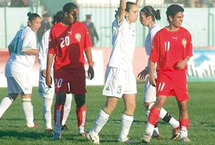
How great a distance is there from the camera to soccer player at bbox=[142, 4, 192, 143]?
1423 centimetres

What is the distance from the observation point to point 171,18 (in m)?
14.3

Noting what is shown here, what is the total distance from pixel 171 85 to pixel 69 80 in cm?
188

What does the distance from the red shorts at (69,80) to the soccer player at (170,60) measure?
4.98 feet

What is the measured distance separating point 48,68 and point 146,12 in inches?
A: 82.0

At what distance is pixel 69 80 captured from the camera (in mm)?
15188

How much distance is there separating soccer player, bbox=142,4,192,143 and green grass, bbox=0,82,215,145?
2.36 ft

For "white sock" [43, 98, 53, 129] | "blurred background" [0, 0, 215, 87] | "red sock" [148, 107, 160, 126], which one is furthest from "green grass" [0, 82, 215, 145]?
"blurred background" [0, 0, 215, 87]

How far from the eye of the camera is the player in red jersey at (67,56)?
15.0 metres

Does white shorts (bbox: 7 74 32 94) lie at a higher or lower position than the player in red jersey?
lower

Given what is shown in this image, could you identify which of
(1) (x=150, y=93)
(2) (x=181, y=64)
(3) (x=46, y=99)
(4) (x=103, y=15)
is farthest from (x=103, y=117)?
(4) (x=103, y=15)

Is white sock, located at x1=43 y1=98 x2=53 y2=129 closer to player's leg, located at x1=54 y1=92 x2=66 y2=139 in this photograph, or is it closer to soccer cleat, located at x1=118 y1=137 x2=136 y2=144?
player's leg, located at x1=54 y1=92 x2=66 y2=139

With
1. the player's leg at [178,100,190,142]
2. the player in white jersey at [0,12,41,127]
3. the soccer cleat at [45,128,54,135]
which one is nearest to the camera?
the player's leg at [178,100,190,142]

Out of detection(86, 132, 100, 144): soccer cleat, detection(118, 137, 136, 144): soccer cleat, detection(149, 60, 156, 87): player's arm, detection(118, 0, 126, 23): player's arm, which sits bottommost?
detection(118, 137, 136, 144): soccer cleat

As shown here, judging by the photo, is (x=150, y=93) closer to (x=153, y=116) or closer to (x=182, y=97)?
(x=182, y=97)
